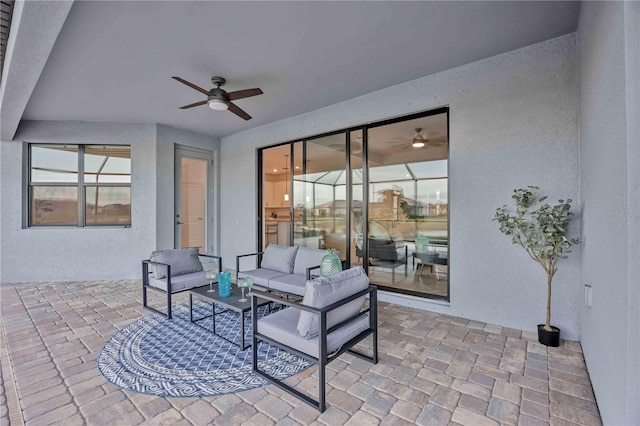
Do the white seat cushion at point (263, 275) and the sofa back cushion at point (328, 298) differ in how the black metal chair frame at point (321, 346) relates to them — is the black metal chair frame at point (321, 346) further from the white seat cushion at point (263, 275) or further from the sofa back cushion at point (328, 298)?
the white seat cushion at point (263, 275)

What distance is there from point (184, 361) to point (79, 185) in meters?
4.82

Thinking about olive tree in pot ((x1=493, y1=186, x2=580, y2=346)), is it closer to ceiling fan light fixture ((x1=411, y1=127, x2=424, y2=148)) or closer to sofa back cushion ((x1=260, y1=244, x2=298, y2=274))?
ceiling fan light fixture ((x1=411, y1=127, x2=424, y2=148))

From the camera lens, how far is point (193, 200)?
6309 millimetres

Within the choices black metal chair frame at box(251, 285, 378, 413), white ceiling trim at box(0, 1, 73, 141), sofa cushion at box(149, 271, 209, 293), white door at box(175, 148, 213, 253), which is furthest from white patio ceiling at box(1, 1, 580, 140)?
sofa cushion at box(149, 271, 209, 293)

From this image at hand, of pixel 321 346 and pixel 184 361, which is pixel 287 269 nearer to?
pixel 184 361

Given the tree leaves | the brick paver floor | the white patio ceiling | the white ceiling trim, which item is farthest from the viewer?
the tree leaves

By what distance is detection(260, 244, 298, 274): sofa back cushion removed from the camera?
4.13 m

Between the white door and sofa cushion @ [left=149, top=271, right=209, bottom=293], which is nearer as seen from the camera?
sofa cushion @ [left=149, top=271, right=209, bottom=293]

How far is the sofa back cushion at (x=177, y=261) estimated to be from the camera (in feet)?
12.2

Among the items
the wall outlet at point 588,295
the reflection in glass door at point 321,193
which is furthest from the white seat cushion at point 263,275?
the wall outlet at point 588,295

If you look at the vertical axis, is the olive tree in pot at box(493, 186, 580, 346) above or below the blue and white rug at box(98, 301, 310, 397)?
above

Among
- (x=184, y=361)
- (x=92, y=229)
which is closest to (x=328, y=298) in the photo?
(x=184, y=361)

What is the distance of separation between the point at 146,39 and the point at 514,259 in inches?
171

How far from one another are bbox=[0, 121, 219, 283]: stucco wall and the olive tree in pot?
555cm
